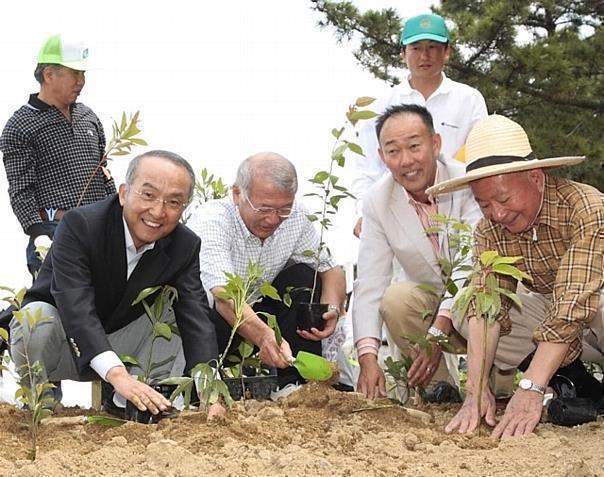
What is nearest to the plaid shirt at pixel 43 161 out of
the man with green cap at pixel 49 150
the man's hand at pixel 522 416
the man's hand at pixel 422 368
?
the man with green cap at pixel 49 150

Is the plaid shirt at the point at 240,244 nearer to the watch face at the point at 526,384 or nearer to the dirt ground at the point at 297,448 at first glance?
the dirt ground at the point at 297,448

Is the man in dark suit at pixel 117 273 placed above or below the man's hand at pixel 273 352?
above

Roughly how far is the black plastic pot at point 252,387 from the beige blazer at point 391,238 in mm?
449

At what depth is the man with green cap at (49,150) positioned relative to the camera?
4105 mm

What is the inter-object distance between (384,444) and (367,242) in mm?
1267

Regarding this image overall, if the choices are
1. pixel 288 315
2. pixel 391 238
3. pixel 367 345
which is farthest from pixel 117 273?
pixel 391 238

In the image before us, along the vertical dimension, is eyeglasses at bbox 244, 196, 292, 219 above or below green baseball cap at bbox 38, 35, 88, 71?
below

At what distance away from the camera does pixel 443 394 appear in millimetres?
3691

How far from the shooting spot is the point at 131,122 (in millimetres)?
3514

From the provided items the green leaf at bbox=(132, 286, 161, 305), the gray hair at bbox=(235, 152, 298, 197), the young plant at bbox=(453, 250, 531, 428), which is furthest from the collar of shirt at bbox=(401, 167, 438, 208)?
the green leaf at bbox=(132, 286, 161, 305)

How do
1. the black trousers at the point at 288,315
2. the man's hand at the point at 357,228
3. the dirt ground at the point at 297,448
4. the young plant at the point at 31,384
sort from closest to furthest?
the dirt ground at the point at 297,448 → the young plant at the point at 31,384 → the black trousers at the point at 288,315 → the man's hand at the point at 357,228

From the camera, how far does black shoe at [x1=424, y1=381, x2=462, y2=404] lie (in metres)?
3.68

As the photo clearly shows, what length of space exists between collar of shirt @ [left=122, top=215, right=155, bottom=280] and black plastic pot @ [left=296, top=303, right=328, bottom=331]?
2.50ft

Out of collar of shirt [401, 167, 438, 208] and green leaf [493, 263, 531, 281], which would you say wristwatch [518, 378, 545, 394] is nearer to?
green leaf [493, 263, 531, 281]
